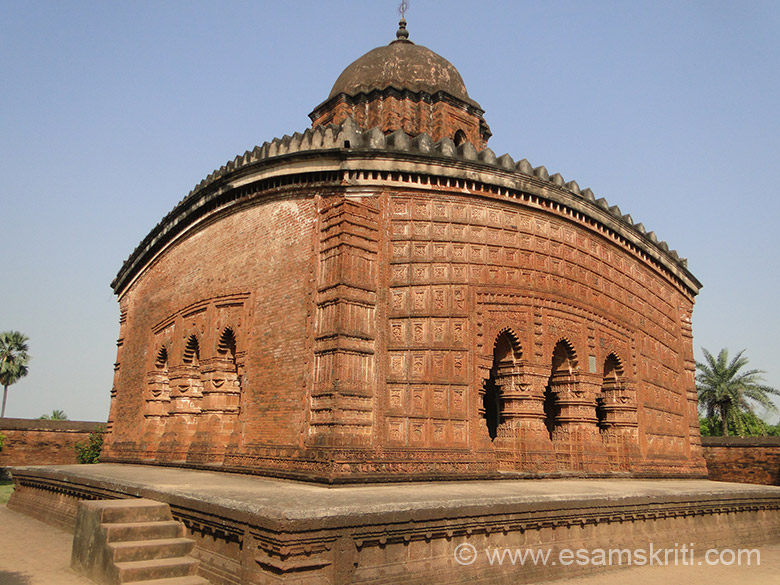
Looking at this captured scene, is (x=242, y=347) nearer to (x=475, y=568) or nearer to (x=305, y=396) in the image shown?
(x=305, y=396)

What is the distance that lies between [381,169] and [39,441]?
61.7 ft

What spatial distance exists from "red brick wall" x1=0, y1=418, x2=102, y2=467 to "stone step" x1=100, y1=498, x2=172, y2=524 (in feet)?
58.0

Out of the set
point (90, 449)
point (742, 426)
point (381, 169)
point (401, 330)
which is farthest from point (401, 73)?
point (742, 426)

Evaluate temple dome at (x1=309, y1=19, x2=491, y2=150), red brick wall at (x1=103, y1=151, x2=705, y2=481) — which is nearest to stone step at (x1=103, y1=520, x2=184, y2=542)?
red brick wall at (x1=103, y1=151, x2=705, y2=481)

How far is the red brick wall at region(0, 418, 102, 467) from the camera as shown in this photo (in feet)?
72.4

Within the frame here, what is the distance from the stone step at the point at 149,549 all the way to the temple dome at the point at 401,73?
463 inches

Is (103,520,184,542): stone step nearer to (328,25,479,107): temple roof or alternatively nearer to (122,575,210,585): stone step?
(122,575,210,585): stone step

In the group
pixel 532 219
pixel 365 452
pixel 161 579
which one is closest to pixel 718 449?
pixel 532 219

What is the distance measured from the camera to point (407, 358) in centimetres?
1002

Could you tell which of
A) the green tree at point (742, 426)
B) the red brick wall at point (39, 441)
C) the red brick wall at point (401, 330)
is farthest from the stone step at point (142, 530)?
the green tree at point (742, 426)

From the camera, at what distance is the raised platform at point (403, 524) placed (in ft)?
18.2

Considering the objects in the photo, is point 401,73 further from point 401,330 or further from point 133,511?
point 133,511

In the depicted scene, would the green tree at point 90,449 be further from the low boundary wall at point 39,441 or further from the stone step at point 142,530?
the stone step at point 142,530

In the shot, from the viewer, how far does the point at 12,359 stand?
4041cm
